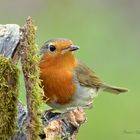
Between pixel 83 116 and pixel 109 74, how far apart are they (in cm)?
665

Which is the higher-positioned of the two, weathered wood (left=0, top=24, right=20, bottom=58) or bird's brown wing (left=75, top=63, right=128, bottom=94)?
weathered wood (left=0, top=24, right=20, bottom=58)

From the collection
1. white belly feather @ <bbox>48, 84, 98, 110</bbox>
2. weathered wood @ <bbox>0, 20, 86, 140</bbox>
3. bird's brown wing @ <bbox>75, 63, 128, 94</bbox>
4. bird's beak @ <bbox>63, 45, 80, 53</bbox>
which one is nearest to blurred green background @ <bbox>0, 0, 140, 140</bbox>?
bird's brown wing @ <bbox>75, 63, 128, 94</bbox>

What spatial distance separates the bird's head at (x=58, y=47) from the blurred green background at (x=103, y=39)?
2.93 metres

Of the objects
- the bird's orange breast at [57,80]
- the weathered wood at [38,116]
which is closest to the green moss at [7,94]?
the weathered wood at [38,116]

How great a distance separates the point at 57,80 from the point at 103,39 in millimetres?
6642

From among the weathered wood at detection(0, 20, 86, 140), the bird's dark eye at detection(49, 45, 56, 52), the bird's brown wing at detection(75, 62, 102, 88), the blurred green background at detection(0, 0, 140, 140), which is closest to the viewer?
the weathered wood at detection(0, 20, 86, 140)

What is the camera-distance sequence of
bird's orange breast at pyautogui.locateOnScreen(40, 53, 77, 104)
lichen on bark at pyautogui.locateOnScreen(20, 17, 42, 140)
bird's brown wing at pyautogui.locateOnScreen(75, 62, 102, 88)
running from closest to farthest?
lichen on bark at pyautogui.locateOnScreen(20, 17, 42, 140), bird's orange breast at pyautogui.locateOnScreen(40, 53, 77, 104), bird's brown wing at pyautogui.locateOnScreen(75, 62, 102, 88)

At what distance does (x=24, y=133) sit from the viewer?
607cm

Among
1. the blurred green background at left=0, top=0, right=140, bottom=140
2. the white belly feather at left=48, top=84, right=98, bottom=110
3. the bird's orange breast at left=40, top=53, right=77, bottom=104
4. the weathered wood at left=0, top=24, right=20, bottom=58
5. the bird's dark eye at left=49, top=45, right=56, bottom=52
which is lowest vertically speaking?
the blurred green background at left=0, top=0, right=140, bottom=140

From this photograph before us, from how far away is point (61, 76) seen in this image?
8031mm

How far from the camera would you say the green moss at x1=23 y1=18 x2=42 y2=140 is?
5.89 m

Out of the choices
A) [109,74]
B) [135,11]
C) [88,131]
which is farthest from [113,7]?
[88,131]

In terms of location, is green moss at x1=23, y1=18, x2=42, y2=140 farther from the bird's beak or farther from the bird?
the bird's beak

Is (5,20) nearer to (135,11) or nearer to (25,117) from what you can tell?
(135,11)
